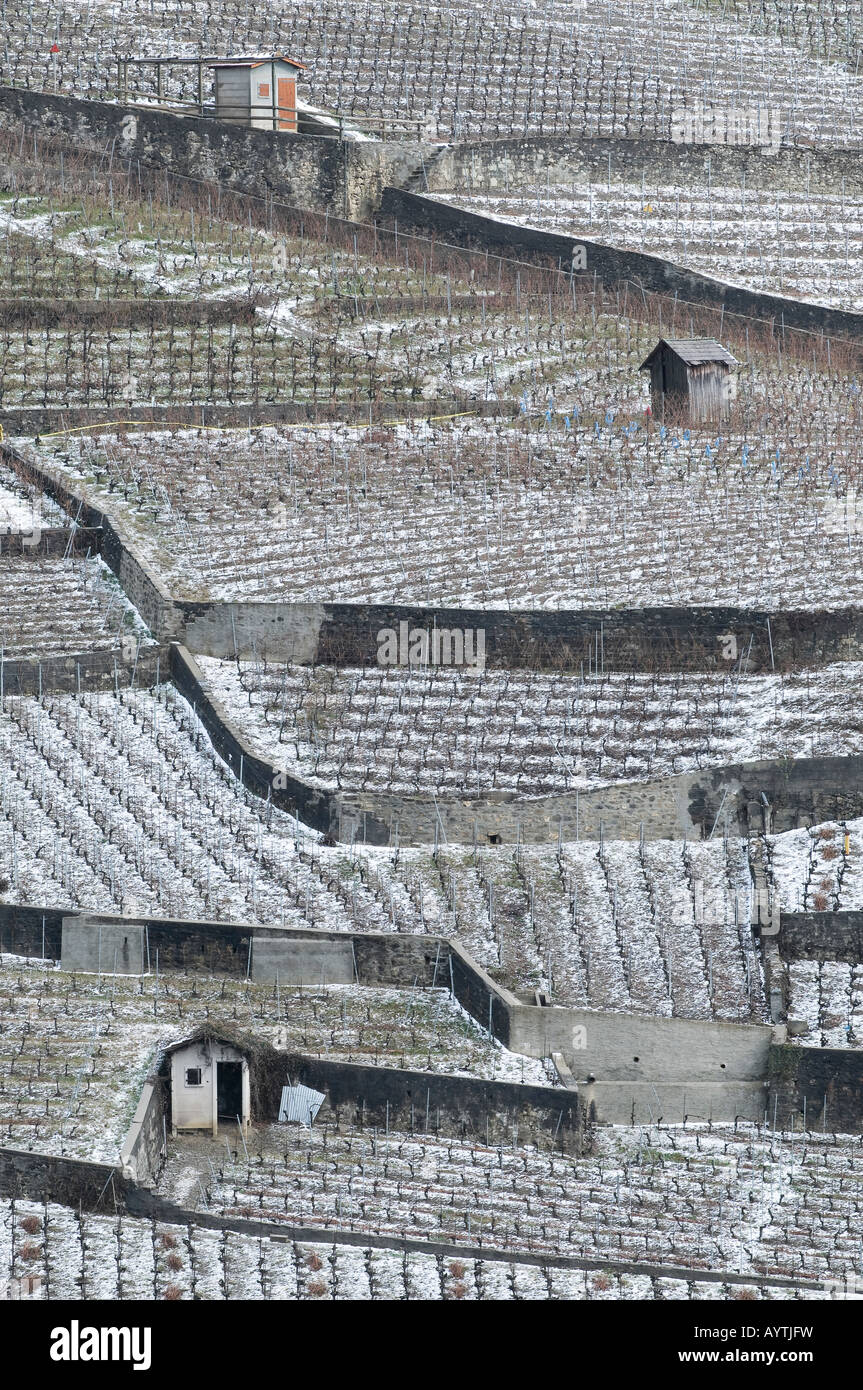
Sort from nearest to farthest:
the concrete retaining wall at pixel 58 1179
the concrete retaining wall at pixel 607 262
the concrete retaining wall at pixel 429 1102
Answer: the concrete retaining wall at pixel 58 1179
the concrete retaining wall at pixel 429 1102
the concrete retaining wall at pixel 607 262

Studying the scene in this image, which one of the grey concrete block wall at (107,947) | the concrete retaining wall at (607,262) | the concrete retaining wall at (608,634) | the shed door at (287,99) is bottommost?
the grey concrete block wall at (107,947)

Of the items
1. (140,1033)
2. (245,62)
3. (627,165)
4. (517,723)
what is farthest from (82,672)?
(627,165)

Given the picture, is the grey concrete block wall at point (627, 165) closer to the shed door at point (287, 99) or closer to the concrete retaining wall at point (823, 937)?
the shed door at point (287, 99)

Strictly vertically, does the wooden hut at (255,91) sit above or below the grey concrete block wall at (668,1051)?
above

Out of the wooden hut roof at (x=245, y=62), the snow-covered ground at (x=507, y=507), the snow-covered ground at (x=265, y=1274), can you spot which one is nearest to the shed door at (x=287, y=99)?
the wooden hut roof at (x=245, y=62)

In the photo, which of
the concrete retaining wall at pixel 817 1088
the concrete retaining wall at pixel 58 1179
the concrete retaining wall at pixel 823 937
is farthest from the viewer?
the concrete retaining wall at pixel 823 937

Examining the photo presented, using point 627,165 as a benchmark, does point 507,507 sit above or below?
below

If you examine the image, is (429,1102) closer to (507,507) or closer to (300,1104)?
(300,1104)
